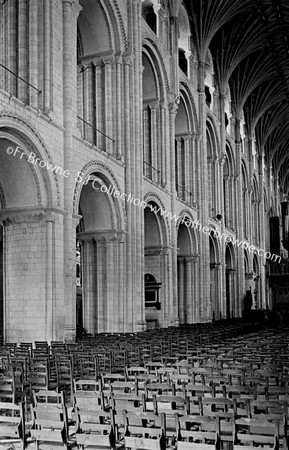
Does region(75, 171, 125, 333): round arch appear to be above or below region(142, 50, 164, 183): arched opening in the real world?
below

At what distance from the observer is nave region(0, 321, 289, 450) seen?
6961mm

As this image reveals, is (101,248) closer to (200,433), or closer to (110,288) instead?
(110,288)

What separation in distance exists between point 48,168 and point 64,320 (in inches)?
210

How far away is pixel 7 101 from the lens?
61.3 ft

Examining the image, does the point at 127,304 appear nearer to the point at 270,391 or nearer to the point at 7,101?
the point at 7,101

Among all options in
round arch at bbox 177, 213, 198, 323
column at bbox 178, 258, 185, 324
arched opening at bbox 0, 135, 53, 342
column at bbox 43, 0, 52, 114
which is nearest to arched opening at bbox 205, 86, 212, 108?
round arch at bbox 177, 213, 198, 323

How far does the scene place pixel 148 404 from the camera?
8.96 metres

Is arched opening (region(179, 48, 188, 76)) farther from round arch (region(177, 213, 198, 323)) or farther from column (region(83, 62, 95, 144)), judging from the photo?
column (region(83, 62, 95, 144))

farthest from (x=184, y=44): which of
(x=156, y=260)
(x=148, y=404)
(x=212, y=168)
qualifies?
(x=148, y=404)

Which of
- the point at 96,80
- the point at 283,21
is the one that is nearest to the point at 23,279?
the point at 96,80

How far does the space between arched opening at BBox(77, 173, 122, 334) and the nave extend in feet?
30.6

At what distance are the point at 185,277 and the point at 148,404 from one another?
30066 millimetres

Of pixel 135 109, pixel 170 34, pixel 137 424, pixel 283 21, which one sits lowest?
pixel 137 424

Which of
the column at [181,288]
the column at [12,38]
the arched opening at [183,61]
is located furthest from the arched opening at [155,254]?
the column at [12,38]
